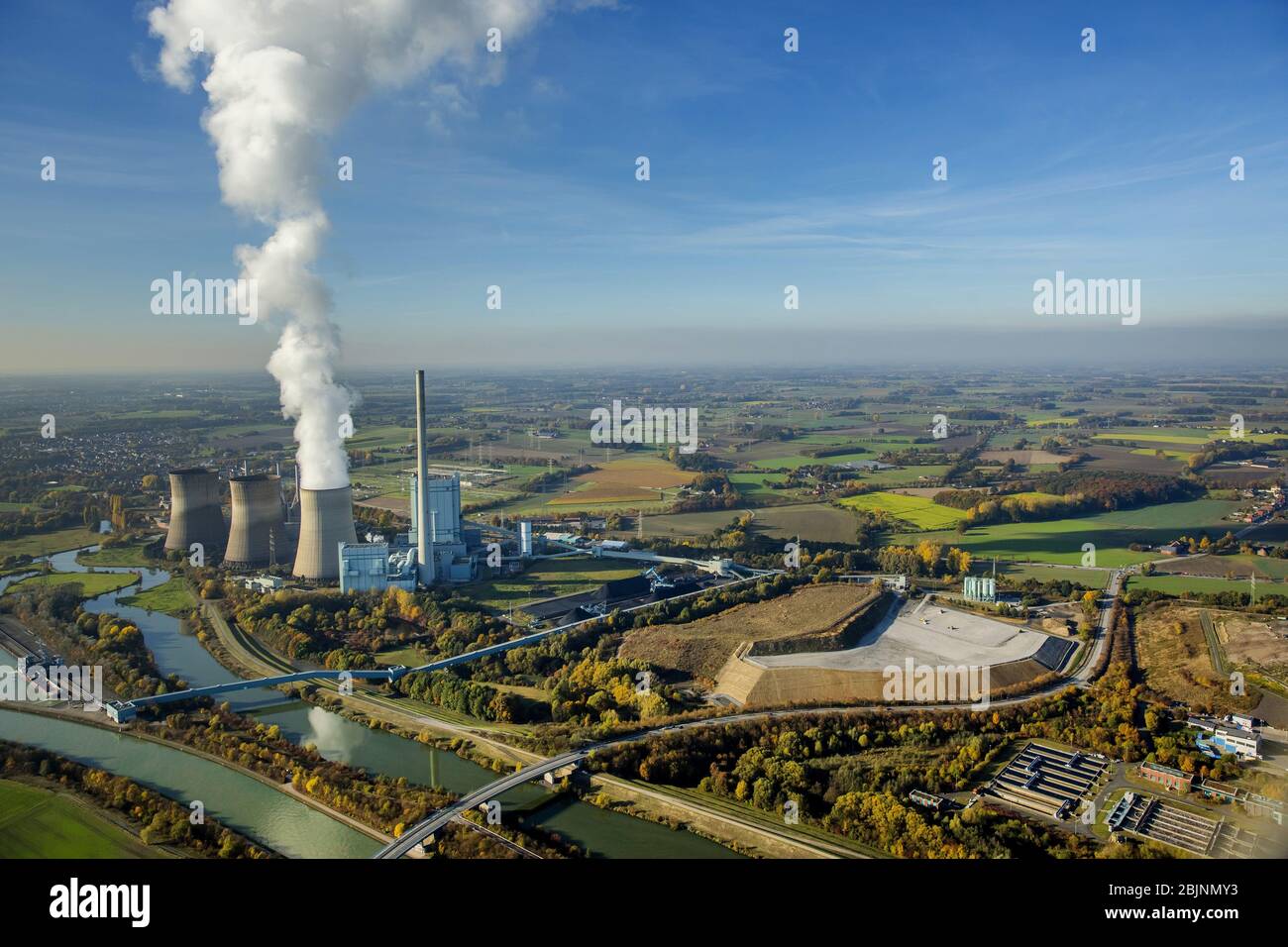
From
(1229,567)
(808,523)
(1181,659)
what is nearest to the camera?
(1181,659)

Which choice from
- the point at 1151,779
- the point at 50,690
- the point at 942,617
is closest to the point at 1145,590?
the point at 942,617

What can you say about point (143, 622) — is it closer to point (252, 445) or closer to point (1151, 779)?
point (1151, 779)

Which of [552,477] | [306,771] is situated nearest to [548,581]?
[306,771]

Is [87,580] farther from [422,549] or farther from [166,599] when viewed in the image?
[422,549]

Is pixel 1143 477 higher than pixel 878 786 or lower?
higher

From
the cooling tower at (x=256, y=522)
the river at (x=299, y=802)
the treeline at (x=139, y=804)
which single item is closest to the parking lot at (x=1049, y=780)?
the river at (x=299, y=802)
